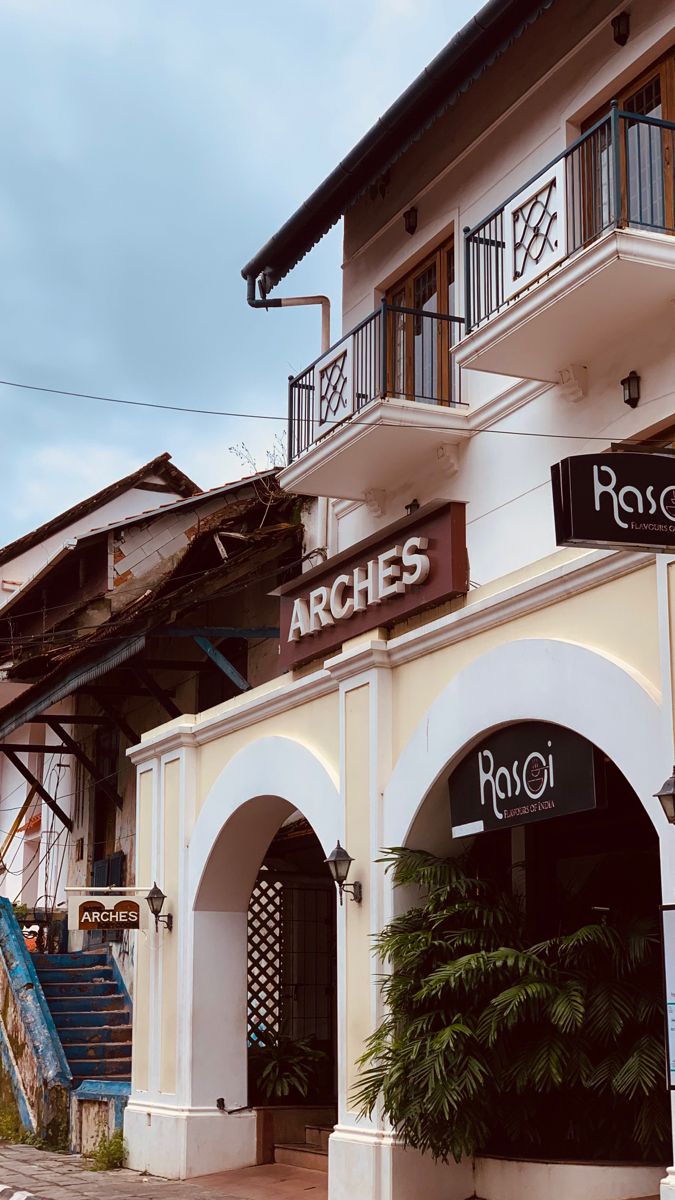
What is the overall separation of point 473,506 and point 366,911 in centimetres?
415

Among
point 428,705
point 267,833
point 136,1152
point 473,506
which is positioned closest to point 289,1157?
point 136,1152

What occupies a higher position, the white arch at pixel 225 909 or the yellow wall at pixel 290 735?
the yellow wall at pixel 290 735

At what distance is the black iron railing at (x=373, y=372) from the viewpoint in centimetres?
1409

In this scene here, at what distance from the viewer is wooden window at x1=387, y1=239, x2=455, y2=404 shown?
1421 centimetres

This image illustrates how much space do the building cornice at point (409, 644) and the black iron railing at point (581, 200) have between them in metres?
2.74

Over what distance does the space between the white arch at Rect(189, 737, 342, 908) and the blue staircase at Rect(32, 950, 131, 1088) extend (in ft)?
13.4

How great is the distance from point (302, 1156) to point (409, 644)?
533 cm

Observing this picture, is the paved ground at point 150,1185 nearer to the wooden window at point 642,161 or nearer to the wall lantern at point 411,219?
the wooden window at point 642,161

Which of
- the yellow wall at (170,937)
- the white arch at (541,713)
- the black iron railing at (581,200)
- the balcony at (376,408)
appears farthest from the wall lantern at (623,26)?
the yellow wall at (170,937)

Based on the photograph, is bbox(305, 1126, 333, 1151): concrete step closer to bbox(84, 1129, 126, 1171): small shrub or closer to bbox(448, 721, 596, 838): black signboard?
bbox(84, 1129, 126, 1171): small shrub

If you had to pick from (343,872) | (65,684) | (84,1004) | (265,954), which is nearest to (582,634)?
(343,872)

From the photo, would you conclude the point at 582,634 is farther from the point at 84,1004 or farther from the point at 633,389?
the point at 84,1004

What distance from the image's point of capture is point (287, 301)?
16.6 m

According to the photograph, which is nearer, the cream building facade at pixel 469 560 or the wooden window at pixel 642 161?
the cream building facade at pixel 469 560
